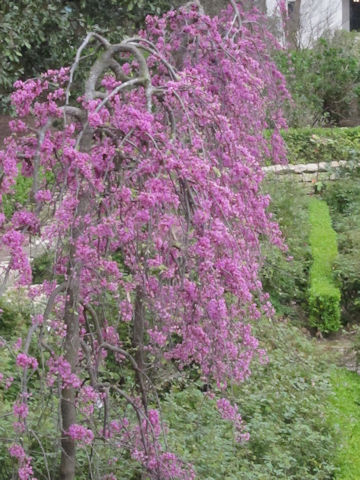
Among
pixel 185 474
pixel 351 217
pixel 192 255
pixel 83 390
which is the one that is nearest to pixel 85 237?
pixel 192 255

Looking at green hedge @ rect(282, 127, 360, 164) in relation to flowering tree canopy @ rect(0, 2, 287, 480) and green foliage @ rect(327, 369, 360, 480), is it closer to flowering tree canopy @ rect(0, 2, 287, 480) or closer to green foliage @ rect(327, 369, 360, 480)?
green foliage @ rect(327, 369, 360, 480)

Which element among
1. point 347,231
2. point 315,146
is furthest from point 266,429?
point 315,146

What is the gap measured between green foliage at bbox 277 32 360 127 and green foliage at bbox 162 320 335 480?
31.5 feet

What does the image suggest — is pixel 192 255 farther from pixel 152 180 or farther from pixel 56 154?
pixel 56 154

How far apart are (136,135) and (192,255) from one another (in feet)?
1.64

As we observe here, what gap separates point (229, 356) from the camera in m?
3.45

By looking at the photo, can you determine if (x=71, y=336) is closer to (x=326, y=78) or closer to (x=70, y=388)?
(x=70, y=388)

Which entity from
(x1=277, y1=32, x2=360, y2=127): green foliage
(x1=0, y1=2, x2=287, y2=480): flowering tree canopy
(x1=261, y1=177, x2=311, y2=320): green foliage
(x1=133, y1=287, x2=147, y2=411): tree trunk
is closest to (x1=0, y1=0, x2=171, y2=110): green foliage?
(x1=261, y1=177, x2=311, y2=320): green foliage

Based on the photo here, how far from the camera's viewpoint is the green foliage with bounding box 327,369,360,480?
505 centimetres

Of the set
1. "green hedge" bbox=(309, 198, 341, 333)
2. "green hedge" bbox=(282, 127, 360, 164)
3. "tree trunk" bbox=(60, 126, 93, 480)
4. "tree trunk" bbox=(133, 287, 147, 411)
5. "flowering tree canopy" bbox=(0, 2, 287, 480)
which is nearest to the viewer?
"flowering tree canopy" bbox=(0, 2, 287, 480)

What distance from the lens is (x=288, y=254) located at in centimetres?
891

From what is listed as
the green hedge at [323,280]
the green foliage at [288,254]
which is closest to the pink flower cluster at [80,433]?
the green foliage at [288,254]

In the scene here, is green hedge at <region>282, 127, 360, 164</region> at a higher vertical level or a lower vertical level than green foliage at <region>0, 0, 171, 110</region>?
lower

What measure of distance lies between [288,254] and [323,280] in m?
0.72
